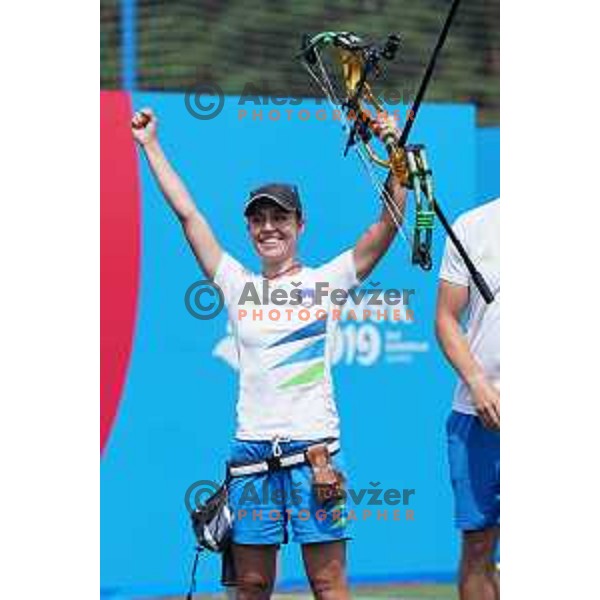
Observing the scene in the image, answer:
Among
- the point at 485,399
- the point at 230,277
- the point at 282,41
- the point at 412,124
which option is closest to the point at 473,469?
the point at 485,399

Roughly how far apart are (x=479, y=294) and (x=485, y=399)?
12.4 inches

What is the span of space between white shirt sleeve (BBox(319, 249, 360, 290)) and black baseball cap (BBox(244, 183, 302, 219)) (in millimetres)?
169

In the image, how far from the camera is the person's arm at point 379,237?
610 cm

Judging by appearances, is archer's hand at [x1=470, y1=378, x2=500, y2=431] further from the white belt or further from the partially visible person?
the white belt

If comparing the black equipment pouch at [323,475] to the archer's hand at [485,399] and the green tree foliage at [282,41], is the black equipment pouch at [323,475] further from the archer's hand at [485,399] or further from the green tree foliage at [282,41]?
the green tree foliage at [282,41]

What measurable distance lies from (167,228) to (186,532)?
2.92ft

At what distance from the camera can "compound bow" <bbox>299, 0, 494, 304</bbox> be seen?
6.11 meters

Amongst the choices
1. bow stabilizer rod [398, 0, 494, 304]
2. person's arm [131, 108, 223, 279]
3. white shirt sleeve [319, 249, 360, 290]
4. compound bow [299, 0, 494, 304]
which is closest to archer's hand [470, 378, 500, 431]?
bow stabilizer rod [398, 0, 494, 304]

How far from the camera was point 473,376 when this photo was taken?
6.20 metres

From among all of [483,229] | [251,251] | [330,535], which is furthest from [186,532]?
[483,229]

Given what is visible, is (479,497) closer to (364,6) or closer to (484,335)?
(484,335)

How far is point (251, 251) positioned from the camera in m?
6.04

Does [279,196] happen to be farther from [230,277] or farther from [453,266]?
[453,266]

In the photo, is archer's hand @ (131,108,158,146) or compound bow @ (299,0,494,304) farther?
compound bow @ (299,0,494,304)
